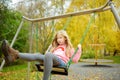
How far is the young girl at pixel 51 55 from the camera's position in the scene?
8.04ft

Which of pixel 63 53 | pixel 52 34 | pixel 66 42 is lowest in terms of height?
pixel 63 53

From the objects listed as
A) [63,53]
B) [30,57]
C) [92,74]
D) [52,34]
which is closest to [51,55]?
[30,57]

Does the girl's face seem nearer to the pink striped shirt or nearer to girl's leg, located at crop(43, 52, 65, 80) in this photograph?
the pink striped shirt

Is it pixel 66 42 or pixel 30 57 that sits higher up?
pixel 66 42

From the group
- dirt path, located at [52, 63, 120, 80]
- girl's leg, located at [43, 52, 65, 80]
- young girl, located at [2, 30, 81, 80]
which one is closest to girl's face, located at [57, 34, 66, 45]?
young girl, located at [2, 30, 81, 80]

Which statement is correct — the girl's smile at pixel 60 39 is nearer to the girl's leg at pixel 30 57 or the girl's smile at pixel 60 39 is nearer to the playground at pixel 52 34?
the playground at pixel 52 34

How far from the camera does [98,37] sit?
12.2m

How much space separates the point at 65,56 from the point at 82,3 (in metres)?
8.05

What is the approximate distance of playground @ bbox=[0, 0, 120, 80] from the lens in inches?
123

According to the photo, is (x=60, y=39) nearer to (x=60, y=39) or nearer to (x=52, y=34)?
(x=60, y=39)

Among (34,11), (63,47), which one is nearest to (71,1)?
(34,11)

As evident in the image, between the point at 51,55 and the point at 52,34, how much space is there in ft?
9.63

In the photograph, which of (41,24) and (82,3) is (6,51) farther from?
(82,3)

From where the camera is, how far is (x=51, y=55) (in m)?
2.70
